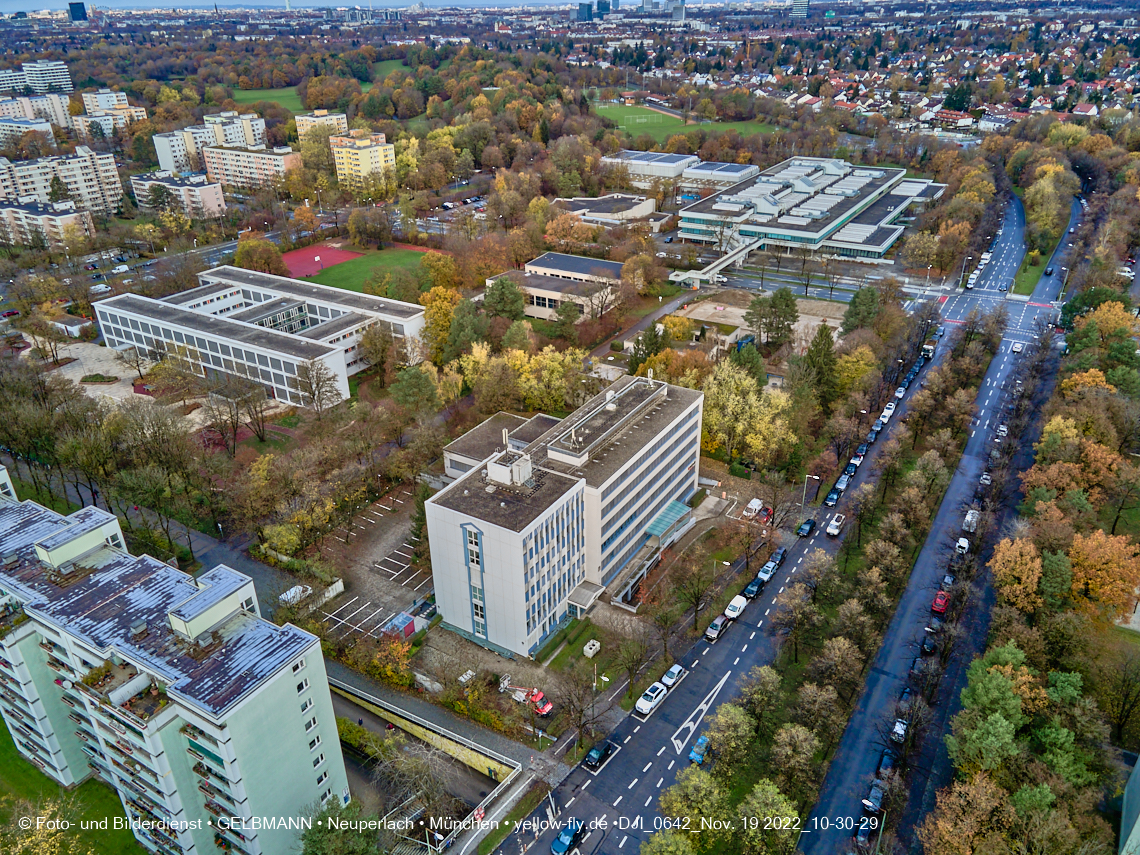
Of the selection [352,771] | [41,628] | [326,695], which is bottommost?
[352,771]

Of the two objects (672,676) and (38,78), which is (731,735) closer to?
(672,676)

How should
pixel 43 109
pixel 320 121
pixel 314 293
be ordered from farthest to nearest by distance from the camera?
pixel 43 109 < pixel 320 121 < pixel 314 293

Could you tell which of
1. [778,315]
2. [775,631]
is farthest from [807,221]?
[775,631]

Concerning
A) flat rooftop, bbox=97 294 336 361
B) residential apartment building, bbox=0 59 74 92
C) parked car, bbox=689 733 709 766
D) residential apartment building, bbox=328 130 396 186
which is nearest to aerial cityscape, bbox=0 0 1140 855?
parked car, bbox=689 733 709 766

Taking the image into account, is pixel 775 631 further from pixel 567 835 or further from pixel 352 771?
pixel 352 771

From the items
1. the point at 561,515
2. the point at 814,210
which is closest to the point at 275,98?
the point at 814,210

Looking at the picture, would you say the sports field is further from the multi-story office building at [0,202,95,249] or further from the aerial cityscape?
the multi-story office building at [0,202,95,249]
